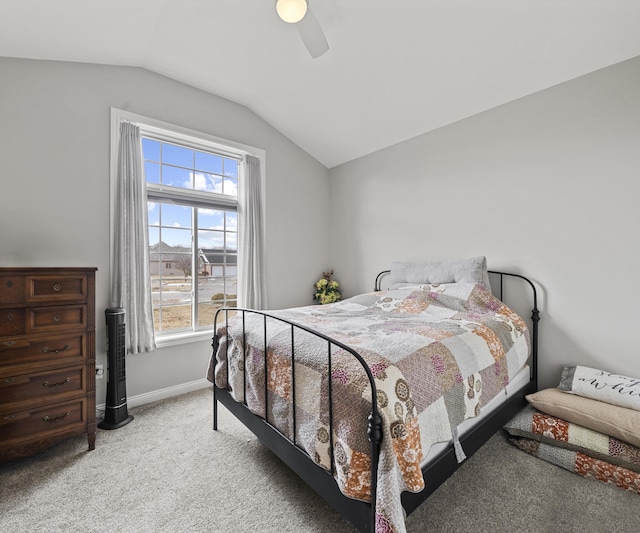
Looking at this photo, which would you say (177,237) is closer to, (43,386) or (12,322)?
(12,322)

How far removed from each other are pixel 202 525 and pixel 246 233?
250 centimetres

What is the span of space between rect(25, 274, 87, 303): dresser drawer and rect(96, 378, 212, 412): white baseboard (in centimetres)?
113

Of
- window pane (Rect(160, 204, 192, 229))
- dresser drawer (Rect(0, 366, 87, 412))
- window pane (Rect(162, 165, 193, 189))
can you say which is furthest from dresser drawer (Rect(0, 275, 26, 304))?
window pane (Rect(162, 165, 193, 189))

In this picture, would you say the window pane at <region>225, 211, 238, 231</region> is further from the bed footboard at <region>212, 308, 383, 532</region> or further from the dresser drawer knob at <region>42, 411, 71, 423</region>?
the dresser drawer knob at <region>42, 411, 71, 423</region>

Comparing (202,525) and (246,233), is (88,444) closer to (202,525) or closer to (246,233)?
(202,525)

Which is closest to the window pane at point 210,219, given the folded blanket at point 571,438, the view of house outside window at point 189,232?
the view of house outside window at point 189,232

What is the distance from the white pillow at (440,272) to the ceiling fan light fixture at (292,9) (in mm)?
2191

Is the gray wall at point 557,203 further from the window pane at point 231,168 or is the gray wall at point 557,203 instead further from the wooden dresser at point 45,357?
the wooden dresser at point 45,357

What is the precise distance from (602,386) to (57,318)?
3.56 meters

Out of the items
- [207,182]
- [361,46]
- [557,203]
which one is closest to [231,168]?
[207,182]

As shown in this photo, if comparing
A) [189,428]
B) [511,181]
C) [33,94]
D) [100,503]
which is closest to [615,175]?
[511,181]

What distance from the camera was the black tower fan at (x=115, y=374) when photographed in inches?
94.4

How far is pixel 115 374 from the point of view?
7.89 feet

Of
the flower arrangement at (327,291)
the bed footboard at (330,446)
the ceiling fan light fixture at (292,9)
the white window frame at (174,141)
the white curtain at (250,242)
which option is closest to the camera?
the bed footboard at (330,446)
